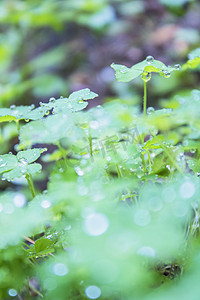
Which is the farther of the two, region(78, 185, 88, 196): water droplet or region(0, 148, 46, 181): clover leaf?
region(0, 148, 46, 181): clover leaf

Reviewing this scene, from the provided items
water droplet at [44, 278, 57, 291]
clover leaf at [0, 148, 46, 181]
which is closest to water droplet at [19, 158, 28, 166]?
clover leaf at [0, 148, 46, 181]

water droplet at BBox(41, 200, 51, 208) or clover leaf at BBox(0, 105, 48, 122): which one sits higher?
clover leaf at BBox(0, 105, 48, 122)

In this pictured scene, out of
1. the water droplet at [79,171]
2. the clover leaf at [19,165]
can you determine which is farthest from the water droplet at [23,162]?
the water droplet at [79,171]

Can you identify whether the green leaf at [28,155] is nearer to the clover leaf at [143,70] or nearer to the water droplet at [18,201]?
the water droplet at [18,201]

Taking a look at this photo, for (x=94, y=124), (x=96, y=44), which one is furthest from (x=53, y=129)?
(x=96, y=44)

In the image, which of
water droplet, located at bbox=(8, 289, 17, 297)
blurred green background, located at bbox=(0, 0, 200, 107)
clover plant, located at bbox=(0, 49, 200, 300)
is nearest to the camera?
clover plant, located at bbox=(0, 49, 200, 300)

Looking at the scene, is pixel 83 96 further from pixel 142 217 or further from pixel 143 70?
pixel 142 217

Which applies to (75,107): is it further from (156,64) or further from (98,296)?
(98,296)

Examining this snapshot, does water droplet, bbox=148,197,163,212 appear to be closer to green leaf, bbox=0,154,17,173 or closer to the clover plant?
the clover plant
